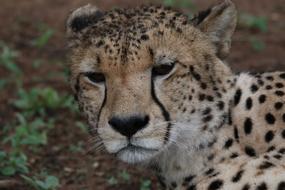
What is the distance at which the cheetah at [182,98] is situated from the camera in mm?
3869

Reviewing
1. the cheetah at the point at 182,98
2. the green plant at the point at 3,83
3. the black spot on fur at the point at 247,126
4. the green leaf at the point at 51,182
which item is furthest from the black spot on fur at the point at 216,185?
the green plant at the point at 3,83

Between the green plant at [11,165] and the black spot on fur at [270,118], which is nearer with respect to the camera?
the black spot on fur at [270,118]

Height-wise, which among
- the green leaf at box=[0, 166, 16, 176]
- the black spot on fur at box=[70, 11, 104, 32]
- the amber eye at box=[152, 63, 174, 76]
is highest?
the black spot on fur at box=[70, 11, 104, 32]

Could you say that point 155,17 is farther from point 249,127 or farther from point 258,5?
point 258,5

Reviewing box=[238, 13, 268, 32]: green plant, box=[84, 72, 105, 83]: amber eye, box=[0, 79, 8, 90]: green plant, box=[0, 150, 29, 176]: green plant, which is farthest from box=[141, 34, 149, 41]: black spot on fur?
box=[238, 13, 268, 32]: green plant

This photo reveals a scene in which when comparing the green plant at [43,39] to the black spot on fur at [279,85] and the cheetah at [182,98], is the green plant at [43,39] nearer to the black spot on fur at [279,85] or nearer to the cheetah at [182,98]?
the cheetah at [182,98]

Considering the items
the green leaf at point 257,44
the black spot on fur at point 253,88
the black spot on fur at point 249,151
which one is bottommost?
the black spot on fur at point 249,151

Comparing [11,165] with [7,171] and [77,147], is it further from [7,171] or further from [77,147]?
[77,147]

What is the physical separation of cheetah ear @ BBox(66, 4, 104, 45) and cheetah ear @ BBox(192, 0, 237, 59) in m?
0.56

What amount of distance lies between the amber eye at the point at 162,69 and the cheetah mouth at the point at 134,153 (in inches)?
14.7

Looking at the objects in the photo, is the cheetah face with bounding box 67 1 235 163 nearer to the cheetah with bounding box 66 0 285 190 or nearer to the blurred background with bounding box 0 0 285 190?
the cheetah with bounding box 66 0 285 190

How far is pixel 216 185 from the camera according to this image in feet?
13.1

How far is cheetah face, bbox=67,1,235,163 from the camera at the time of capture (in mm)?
3797

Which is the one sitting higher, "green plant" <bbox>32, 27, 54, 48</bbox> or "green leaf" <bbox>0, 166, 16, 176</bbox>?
"green plant" <bbox>32, 27, 54, 48</bbox>
